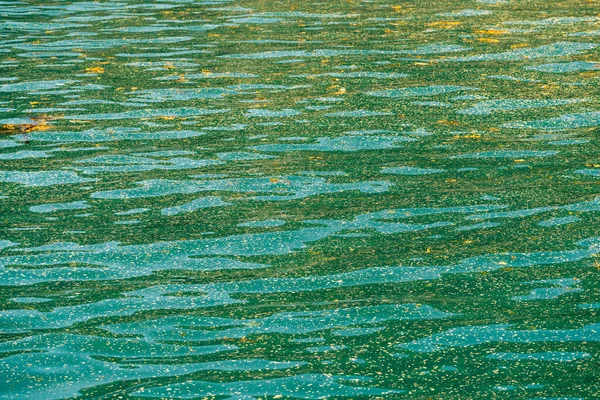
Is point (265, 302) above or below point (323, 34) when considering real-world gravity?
below

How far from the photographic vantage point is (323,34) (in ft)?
37.6

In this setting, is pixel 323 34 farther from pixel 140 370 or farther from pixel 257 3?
pixel 140 370

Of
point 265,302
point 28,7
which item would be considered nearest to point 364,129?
point 265,302

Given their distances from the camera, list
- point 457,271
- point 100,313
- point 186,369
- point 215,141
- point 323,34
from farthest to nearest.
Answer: point 323,34, point 215,141, point 457,271, point 100,313, point 186,369

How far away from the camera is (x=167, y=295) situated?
5.08 metres

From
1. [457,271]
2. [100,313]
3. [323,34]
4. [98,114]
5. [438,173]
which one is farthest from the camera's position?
[323,34]

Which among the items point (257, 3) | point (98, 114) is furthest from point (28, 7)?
point (98, 114)

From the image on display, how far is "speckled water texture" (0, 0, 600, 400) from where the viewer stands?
4.36 meters

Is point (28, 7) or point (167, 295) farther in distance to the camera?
point (28, 7)

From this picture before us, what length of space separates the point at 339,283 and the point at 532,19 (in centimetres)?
769

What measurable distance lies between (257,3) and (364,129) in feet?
21.4

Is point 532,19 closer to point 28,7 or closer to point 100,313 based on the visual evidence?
point 28,7

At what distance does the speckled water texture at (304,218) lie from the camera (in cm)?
436

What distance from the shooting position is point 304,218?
607cm
